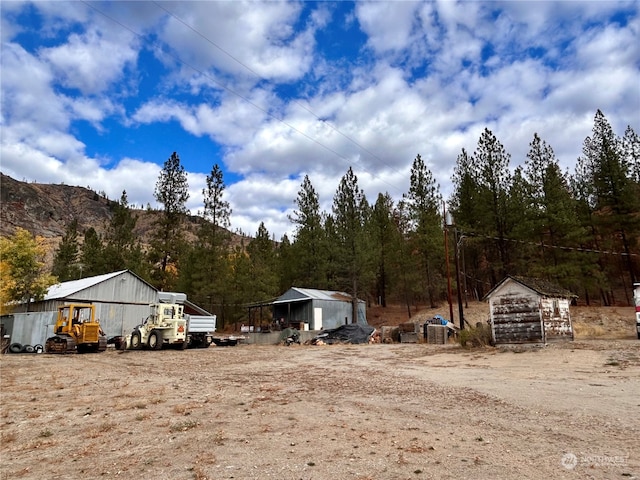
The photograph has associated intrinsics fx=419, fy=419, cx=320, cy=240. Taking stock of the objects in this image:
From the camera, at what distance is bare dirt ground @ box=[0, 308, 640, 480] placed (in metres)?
4.54

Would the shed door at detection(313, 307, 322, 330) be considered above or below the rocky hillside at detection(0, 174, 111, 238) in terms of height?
below

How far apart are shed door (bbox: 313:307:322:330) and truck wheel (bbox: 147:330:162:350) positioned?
14.1 m

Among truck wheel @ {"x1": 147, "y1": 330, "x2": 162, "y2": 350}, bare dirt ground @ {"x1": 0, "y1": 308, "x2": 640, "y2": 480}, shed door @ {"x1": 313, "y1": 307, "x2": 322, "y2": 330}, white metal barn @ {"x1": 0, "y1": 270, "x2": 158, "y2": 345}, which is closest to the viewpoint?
bare dirt ground @ {"x1": 0, "y1": 308, "x2": 640, "y2": 480}

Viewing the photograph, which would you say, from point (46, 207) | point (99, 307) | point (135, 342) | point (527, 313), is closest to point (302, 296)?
point (135, 342)

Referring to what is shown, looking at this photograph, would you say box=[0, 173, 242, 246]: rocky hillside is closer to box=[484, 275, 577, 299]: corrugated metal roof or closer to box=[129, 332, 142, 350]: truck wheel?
box=[129, 332, 142, 350]: truck wheel

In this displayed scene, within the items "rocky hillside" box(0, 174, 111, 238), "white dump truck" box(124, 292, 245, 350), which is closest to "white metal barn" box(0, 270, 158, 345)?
"white dump truck" box(124, 292, 245, 350)

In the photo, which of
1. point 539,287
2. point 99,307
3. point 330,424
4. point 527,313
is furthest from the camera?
point 99,307

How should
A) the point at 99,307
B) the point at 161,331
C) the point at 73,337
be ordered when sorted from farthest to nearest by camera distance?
the point at 99,307, the point at 161,331, the point at 73,337

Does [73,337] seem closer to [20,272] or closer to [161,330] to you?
[161,330]

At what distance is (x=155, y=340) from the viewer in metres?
23.9

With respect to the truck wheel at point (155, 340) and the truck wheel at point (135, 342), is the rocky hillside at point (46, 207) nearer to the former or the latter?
the truck wheel at point (135, 342)

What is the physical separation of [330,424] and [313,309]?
28865mm

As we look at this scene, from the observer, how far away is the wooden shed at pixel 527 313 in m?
18.6

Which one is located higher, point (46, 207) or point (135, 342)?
point (46, 207)
